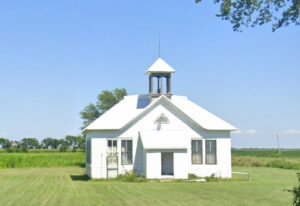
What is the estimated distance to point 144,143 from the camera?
31.6 meters

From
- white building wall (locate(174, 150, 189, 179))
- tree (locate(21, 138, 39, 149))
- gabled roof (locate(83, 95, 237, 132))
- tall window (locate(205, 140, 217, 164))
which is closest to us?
white building wall (locate(174, 150, 189, 179))

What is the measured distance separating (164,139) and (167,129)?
1417mm

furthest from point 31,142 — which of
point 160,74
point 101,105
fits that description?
point 160,74

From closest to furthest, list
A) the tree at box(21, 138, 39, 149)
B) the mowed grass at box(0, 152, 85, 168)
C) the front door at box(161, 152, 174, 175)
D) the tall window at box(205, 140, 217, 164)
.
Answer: the tall window at box(205, 140, 217, 164) < the front door at box(161, 152, 174, 175) < the mowed grass at box(0, 152, 85, 168) < the tree at box(21, 138, 39, 149)

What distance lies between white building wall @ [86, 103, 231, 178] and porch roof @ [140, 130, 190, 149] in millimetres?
414

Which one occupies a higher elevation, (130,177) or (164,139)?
(164,139)

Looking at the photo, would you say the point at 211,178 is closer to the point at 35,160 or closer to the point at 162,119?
the point at 162,119

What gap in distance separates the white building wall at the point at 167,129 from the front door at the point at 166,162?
4.82 feet

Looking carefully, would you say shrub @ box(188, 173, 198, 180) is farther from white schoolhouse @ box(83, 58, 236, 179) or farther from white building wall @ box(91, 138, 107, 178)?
white building wall @ box(91, 138, 107, 178)

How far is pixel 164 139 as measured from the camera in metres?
32.3

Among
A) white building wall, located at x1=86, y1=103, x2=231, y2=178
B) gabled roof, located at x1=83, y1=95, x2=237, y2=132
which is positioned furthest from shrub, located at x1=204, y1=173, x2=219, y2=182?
gabled roof, located at x1=83, y1=95, x2=237, y2=132

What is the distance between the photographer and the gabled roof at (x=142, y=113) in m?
33.0

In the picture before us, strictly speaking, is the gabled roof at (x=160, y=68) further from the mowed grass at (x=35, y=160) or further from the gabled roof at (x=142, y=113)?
the mowed grass at (x=35, y=160)

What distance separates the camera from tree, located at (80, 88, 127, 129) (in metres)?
65.1
